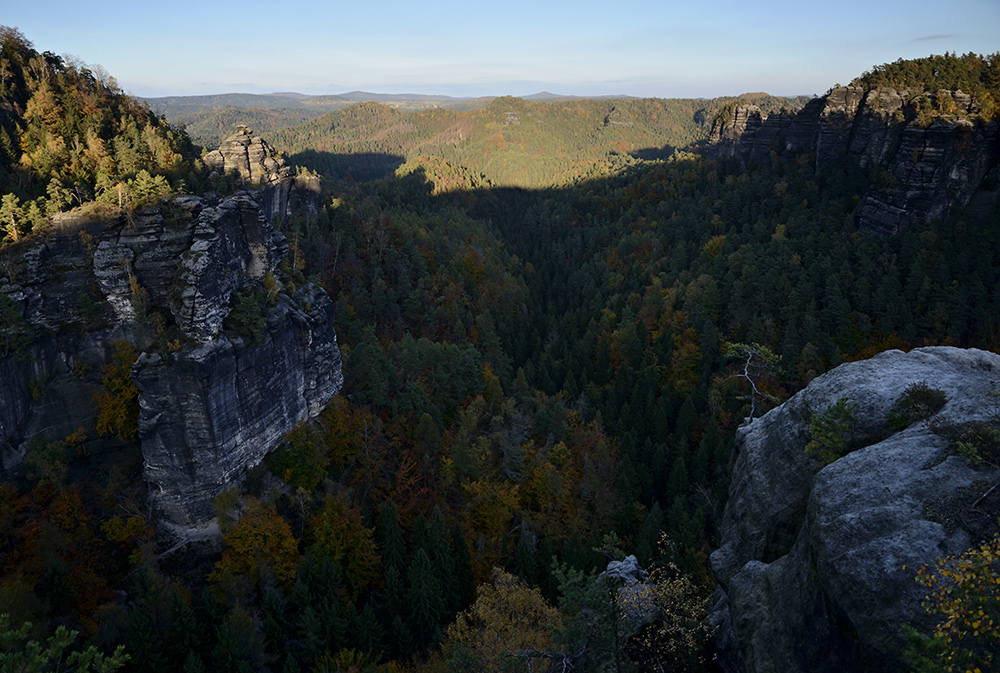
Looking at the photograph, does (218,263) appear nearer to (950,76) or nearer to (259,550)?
(259,550)

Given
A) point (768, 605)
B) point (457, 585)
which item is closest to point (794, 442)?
point (768, 605)

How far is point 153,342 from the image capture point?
110 ft

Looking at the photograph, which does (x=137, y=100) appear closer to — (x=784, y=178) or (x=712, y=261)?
(x=712, y=261)

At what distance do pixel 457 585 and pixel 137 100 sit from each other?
51518 millimetres

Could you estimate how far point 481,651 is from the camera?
79.3 feet

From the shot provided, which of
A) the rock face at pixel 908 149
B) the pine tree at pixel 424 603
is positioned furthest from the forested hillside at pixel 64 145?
the rock face at pixel 908 149

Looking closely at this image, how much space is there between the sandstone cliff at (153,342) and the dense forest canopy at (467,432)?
1615mm

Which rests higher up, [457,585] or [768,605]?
[768,605]

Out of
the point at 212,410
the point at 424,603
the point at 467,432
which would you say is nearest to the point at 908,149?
the point at 467,432

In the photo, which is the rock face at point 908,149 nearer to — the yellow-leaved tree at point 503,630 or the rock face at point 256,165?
the yellow-leaved tree at point 503,630

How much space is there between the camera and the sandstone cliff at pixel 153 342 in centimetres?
3222

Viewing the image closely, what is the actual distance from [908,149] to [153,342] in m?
89.9

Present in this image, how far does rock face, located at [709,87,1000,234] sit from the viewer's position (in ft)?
216

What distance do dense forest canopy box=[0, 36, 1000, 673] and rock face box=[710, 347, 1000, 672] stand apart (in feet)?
12.6
